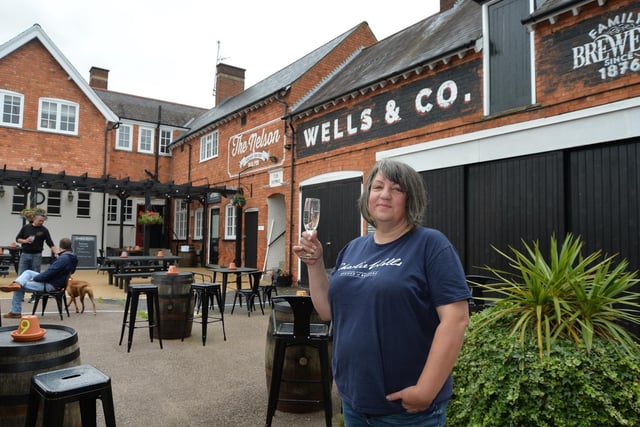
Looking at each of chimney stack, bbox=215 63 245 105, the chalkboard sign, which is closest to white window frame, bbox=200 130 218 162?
chimney stack, bbox=215 63 245 105

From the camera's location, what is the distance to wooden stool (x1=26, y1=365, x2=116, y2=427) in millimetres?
2104

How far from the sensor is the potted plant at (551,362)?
2430 millimetres

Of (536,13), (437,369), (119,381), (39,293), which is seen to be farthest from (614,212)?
(39,293)

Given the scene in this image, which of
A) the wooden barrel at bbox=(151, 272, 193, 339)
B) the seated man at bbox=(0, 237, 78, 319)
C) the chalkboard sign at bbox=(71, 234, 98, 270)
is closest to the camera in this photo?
the wooden barrel at bbox=(151, 272, 193, 339)

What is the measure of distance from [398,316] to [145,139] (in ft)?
73.1

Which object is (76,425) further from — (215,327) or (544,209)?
(544,209)

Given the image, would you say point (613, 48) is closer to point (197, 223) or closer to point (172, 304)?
point (172, 304)

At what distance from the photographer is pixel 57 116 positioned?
18.4 m

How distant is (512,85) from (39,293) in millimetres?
8787

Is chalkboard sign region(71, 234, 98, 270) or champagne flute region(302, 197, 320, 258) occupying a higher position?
champagne flute region(302, 197, 320, 258)

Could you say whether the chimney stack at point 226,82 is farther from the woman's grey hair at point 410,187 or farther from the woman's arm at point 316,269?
the woman's grey hair at point 410,187

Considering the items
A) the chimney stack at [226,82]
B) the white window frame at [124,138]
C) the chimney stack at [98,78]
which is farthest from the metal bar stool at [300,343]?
the chimney stack at [98,78]

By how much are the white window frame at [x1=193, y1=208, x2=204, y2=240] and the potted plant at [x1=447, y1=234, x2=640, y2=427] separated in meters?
17.9

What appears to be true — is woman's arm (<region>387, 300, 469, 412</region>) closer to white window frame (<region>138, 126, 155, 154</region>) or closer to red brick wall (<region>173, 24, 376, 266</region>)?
red brick wall (<region>173, 24, 376, 266</region>)
